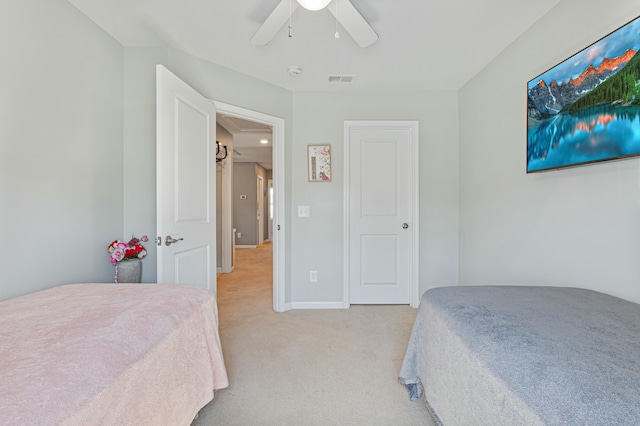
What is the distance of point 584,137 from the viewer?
1458mm

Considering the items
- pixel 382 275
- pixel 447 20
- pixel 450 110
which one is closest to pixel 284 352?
pixel 382 275

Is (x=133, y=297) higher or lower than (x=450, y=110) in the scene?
lower

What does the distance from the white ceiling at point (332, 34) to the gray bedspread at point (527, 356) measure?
5.43ft

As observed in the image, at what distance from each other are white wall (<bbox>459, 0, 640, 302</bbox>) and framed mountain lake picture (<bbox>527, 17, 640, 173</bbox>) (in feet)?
0.30

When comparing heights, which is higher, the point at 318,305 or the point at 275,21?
the point at 275,21

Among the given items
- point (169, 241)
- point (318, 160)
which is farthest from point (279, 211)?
point (169, 241)

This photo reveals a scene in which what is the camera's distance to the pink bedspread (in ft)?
2.10

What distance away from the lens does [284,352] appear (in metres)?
2.11

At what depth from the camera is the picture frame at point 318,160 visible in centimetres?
300

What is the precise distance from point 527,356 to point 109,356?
1.14 meters

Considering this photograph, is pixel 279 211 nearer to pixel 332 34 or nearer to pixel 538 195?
pixel 332 34

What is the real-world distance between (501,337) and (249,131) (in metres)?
4.58

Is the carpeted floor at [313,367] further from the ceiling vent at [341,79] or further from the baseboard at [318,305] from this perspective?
the ceiling vent at [341,79]

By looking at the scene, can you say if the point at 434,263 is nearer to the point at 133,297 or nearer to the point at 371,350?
the point at 371,350
